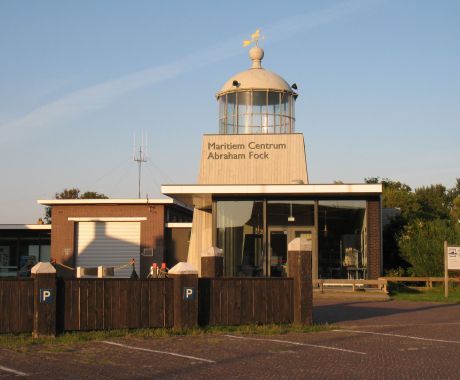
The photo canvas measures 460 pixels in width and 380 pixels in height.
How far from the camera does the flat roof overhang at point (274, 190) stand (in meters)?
24.8

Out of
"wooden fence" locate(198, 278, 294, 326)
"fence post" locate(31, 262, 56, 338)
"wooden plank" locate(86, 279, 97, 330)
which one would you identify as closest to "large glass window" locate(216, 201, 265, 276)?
"wooden fence" locate(198, 278, 294, 326)

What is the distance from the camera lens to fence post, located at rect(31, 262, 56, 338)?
14039mm

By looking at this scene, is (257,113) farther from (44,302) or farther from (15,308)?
(15,308)

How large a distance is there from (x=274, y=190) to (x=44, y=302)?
486 inches

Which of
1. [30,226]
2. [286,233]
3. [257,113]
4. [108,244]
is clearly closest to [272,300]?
[286,233]

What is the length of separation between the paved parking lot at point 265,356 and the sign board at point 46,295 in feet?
Answer: 4.43

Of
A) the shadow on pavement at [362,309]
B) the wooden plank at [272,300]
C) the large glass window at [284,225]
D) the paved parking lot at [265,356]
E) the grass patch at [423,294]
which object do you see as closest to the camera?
the paved parking lot at [265,356]

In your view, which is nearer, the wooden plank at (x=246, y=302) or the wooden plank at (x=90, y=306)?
the wooden plank at (x=90, y=306)

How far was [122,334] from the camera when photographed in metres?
14.3

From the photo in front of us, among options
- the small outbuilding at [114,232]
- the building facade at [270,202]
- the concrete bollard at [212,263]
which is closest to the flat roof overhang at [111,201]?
the small outbuilding at [114,232]

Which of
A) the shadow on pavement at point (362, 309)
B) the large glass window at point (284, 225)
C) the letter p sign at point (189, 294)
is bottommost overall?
Result: the shadow on pavement at point (362, 309)

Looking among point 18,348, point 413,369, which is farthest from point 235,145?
point 413,369

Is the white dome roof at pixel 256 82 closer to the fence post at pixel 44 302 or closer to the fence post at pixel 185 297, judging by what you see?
the fence post at pixel 185 297

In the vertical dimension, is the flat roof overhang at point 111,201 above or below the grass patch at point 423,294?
above
